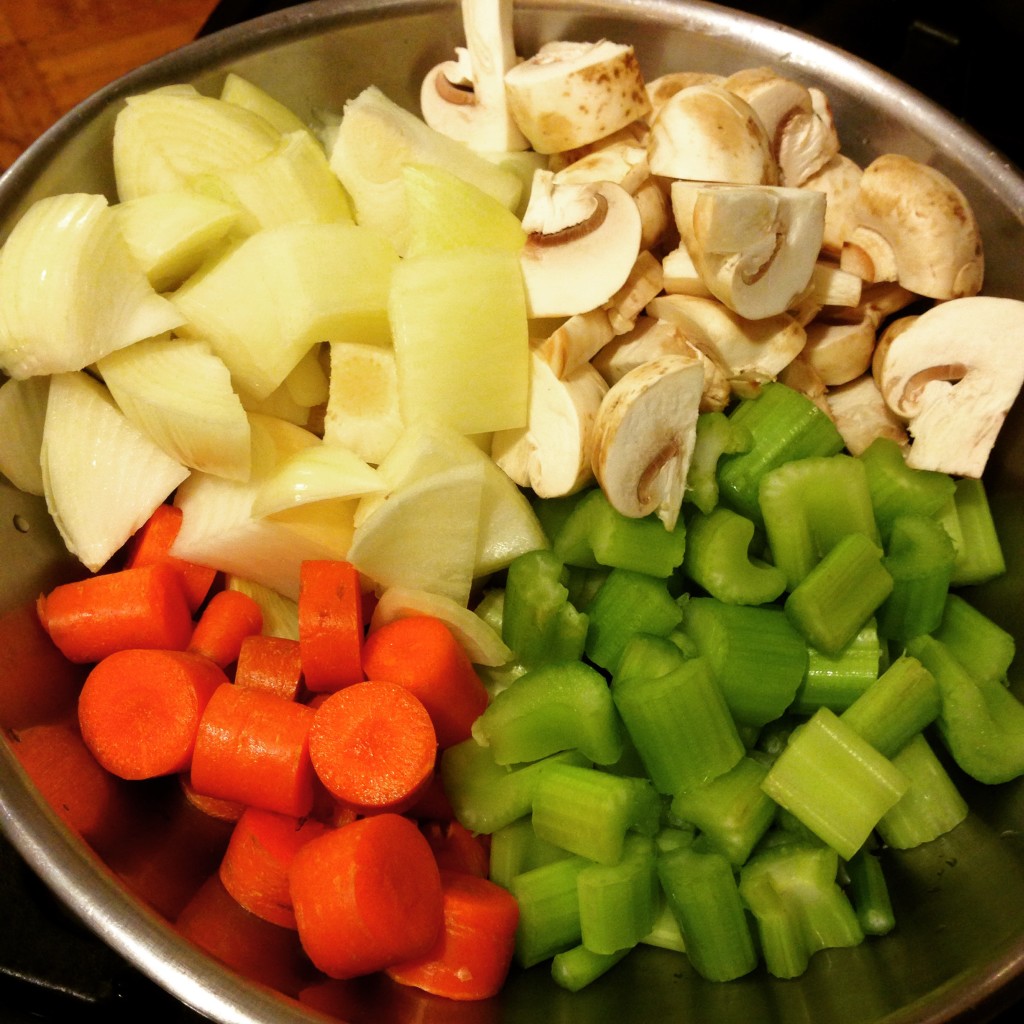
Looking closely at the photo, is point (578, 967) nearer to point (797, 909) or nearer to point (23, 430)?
point (797, 909)

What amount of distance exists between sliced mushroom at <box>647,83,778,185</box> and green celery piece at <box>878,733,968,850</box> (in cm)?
87

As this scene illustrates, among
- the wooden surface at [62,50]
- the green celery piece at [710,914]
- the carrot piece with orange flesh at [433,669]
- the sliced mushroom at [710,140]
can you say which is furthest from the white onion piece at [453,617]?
the wooden surface at [62,50]

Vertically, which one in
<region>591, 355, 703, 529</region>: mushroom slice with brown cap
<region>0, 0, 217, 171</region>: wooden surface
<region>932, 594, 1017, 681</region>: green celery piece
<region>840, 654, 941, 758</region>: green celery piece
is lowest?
<region>932, 594, 1017, 681</region>: green celery piece

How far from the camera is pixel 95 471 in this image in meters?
1.33

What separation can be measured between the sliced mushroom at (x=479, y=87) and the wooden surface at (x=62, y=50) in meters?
0.92

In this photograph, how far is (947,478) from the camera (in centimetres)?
141

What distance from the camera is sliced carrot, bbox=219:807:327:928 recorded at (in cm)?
119

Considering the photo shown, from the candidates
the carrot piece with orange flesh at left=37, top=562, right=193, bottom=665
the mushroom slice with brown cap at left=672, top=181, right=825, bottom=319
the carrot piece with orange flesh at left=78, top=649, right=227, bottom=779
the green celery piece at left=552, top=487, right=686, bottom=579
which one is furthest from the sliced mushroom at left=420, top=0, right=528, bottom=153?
the carrot piece with orange flesh at left=78, top=649, right=227, bottom=779

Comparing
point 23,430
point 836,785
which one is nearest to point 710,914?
point 836,785

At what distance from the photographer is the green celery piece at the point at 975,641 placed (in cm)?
136

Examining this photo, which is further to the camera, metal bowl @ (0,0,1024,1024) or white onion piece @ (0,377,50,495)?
white onion piece @ (0,377,50,495)

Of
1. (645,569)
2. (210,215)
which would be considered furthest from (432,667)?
(210,215)

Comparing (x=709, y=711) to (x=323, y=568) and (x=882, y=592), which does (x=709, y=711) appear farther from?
(x=323, y=568)

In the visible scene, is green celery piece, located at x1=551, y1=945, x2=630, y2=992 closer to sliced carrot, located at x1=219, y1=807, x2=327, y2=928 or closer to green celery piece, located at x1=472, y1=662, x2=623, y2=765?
green celery piece, located at x1=472, y1=662, x2=623, y2=765
